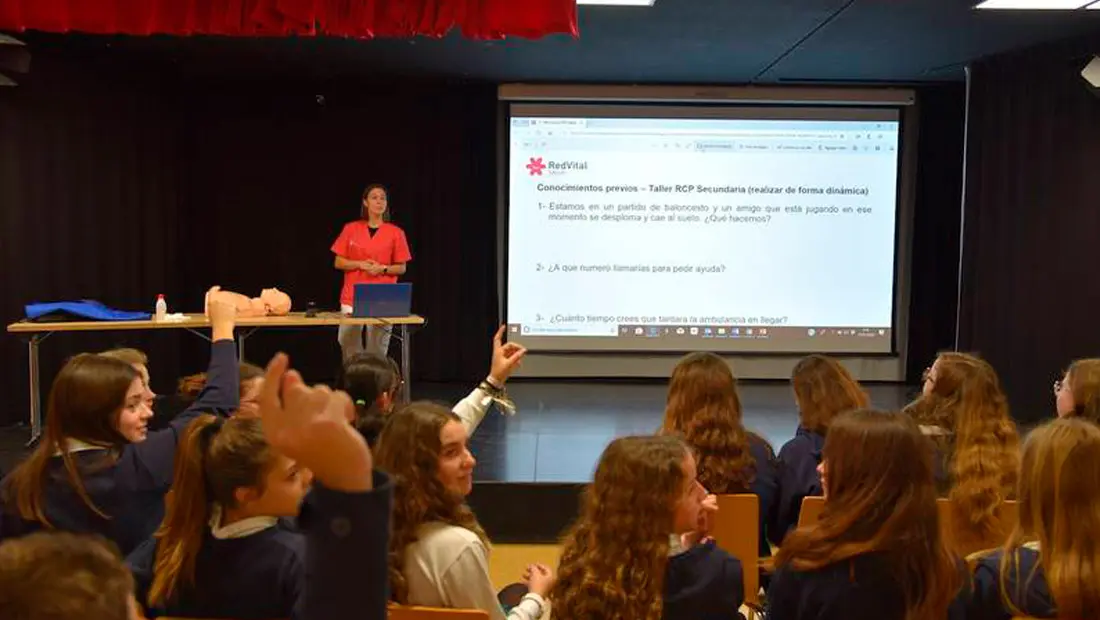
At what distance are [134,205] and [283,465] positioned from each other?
212 inches

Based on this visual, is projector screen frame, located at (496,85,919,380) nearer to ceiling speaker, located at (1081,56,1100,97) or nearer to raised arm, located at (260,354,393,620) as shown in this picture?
ceiling speaker, located at (1081,56,1100,97)

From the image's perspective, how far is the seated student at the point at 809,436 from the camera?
2684 mm

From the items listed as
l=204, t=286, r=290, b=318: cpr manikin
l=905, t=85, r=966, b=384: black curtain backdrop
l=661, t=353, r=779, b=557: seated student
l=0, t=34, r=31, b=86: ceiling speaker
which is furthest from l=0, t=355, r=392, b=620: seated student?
l=905, t=85, r=966, b=384: black curtain backdrop

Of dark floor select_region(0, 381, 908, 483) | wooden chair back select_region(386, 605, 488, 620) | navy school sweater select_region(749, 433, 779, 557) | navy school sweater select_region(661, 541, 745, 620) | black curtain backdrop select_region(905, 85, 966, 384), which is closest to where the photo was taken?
wooden chair back select_region(386, 605, 488, 620)

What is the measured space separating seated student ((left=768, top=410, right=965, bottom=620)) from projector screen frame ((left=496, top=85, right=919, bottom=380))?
223 inches

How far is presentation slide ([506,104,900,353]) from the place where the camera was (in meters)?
7.10

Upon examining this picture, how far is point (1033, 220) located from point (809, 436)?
4.15 m


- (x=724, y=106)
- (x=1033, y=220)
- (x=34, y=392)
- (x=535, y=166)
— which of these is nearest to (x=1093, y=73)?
(x=1033, y=220)

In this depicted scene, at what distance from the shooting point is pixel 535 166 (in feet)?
23.4

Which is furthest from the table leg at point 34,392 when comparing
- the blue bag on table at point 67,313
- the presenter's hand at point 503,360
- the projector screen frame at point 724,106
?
the projector screen frame at point 724,106

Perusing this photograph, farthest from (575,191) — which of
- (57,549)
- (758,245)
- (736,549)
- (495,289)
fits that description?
(57,549)

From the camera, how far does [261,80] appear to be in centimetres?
707

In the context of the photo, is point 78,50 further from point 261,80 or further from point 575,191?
point 575,191

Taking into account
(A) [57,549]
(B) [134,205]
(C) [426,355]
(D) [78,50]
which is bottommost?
(C) [426,355]
